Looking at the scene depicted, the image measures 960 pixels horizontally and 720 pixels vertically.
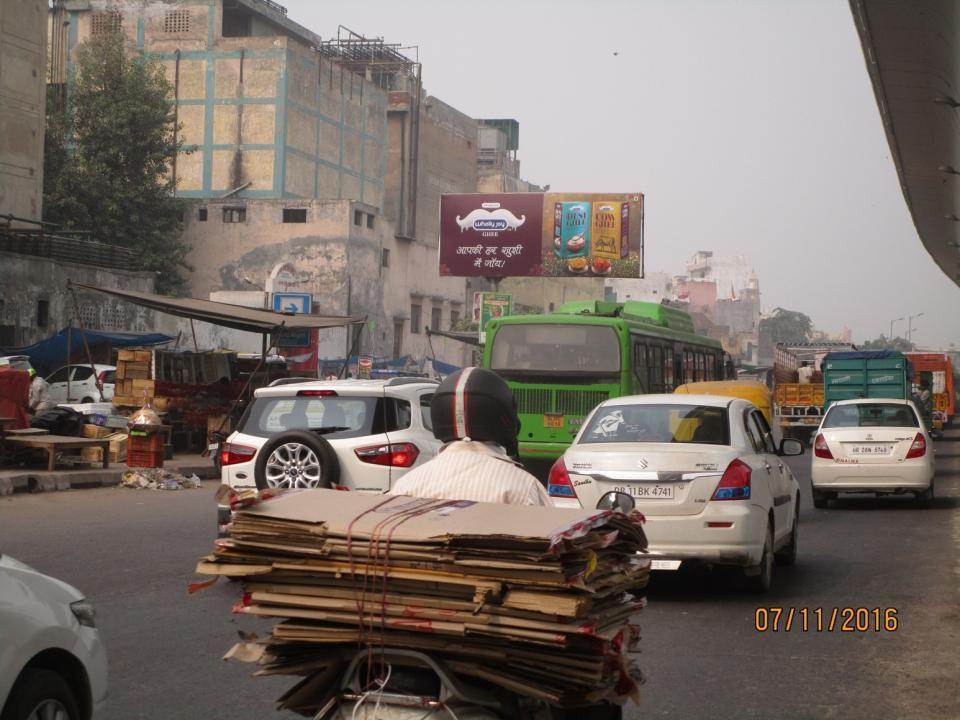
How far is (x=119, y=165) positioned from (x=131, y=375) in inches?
1174

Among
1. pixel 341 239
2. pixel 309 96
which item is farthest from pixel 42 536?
pixel 309 96

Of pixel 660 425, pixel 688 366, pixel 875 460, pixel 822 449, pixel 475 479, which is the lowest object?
pixel 875 460

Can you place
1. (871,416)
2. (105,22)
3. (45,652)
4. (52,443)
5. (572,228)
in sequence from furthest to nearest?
(105,22)
(572,228)
(52,443)
(871,416)
(45,652)

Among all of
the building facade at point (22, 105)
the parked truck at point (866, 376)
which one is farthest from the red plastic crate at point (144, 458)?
the building facade at point (22, 105)

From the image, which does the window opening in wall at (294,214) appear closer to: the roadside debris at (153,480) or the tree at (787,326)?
→ the roadside debris at (153,480)

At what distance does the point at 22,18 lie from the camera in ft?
137

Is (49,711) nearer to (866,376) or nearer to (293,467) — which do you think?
(293,467)

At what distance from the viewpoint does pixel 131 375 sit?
25.1m

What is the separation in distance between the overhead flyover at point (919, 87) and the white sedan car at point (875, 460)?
482 centimetres

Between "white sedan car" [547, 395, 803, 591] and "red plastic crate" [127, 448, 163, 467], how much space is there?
12280 millimetres

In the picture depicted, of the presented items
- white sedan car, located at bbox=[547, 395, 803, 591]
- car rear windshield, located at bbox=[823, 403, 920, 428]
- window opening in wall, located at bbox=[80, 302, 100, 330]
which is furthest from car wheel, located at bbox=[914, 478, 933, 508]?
window opening in wall, located at bbox=[80, 302, 100, 330]

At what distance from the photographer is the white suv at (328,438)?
1079 centimetres

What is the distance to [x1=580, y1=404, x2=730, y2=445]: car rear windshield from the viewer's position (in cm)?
1034

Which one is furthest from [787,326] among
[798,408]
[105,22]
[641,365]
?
[641,365]
